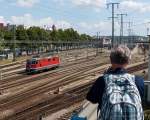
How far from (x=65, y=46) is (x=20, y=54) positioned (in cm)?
4202

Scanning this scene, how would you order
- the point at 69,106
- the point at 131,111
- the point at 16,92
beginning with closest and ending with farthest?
the point at 131,111, the point at 69,106, the point at 16,92

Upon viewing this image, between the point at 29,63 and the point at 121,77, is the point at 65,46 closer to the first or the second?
the point at 29,63

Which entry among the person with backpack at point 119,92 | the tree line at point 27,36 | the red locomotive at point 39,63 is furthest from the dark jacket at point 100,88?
the tree line at point 27,36

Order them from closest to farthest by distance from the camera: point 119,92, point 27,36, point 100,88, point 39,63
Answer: point 119,92
point 100,88
point 39,63
point 27,36

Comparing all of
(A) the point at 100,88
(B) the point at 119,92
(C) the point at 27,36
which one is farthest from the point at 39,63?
(B) the point at 119,92

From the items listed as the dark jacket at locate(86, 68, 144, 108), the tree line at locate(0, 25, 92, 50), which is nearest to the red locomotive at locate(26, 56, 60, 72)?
the tree line at locate(0, 25, 92, 50)

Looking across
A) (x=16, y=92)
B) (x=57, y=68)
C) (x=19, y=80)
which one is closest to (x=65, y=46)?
(x=57, y=68)

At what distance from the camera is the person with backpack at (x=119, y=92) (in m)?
3.79

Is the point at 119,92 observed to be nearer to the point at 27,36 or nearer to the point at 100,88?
the point at 100,88

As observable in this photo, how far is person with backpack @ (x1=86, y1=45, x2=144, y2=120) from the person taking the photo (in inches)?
149

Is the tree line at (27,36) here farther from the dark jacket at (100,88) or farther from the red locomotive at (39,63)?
the dark jacket at (100,88)

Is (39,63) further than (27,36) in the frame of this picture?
No

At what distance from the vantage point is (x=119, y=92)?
12.7ft

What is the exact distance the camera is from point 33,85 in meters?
42.4
